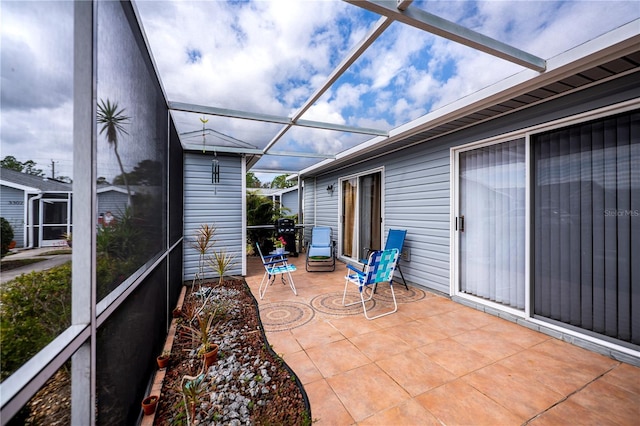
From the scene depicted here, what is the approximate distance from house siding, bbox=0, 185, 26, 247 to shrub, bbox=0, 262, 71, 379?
0.12m

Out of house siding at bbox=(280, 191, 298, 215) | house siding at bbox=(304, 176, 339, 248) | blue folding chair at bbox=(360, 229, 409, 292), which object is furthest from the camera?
house siding at bbox=(280, 191, 298, 215)

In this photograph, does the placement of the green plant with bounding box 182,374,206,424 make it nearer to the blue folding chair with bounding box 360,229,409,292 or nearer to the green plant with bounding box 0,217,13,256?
the green plant with bounding box 0,217,13,256

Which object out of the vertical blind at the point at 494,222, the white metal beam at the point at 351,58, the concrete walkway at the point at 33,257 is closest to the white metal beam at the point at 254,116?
the white metal beam at the point at 351,58

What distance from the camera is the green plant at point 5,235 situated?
63cm

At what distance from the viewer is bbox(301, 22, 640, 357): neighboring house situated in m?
2.46

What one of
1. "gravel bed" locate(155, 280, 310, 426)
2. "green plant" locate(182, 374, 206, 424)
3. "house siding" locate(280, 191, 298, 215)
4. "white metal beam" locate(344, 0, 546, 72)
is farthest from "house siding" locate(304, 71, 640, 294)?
"house siding" locate(280, 191, 298, 215)

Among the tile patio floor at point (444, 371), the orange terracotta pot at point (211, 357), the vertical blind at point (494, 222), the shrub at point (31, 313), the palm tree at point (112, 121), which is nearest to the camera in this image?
the shrub at point (31, 313)

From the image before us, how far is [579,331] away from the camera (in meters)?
2.78

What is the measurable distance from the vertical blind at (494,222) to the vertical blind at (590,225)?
0.21 m

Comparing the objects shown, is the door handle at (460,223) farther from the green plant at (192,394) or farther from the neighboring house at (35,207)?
the neighboring house at (35,207)

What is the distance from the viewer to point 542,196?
10.2ft

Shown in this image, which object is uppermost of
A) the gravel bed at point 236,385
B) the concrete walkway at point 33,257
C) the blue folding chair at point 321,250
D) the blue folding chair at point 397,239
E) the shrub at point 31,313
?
the concrete walkway at point 33,257

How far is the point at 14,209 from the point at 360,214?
619 centimetres

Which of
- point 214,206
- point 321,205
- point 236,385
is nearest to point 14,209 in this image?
point 236,385
